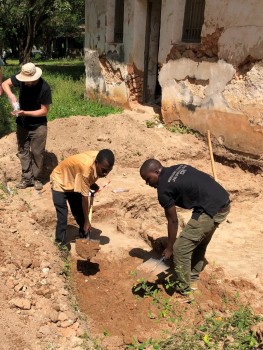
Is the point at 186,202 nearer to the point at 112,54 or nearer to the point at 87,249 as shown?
Result: the point at 87,249

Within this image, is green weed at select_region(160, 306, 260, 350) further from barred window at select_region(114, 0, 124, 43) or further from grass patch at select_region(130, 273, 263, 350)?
barred window at select_region(114, 0, 124, 43)

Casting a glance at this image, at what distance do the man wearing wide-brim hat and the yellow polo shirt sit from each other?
168 centimetres

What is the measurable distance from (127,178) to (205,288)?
9.33ft

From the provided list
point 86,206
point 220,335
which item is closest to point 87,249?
point 86,206

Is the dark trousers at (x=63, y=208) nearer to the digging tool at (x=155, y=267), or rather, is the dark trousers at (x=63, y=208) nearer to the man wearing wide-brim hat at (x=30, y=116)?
the digging tool at (x=155, y=267)

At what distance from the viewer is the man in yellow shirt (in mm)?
3662

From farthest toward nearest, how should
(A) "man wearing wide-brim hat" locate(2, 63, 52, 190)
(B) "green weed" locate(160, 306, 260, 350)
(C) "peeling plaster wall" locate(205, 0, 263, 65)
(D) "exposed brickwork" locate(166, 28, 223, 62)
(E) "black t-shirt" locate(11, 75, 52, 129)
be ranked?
(D) "exposed brickwork" locate(166, 28, 223, 62), (C) "peeling plaster wall" locate(205, 0, 263, 65), (E) "black t-shirt" locate(11, 75, 52, 129), (A) "man wearing wide-brim hat" locate(2, 63, 52, 190), (B) "green weed" locate(160, 306, 260, 350)

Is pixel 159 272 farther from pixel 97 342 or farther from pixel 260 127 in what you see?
pixel 260 127

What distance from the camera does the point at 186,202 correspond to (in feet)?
12.1

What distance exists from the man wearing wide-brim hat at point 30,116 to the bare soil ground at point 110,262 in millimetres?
376

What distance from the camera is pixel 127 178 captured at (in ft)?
21.6

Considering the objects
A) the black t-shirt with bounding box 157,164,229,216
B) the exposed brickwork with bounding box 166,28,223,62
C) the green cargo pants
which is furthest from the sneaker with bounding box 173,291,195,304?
the exposed brickwork with bounding box 166,28,223,62

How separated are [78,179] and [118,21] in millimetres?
7063

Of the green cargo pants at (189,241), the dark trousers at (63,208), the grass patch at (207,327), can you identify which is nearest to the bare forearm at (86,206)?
the dark trousers at (63,208)
